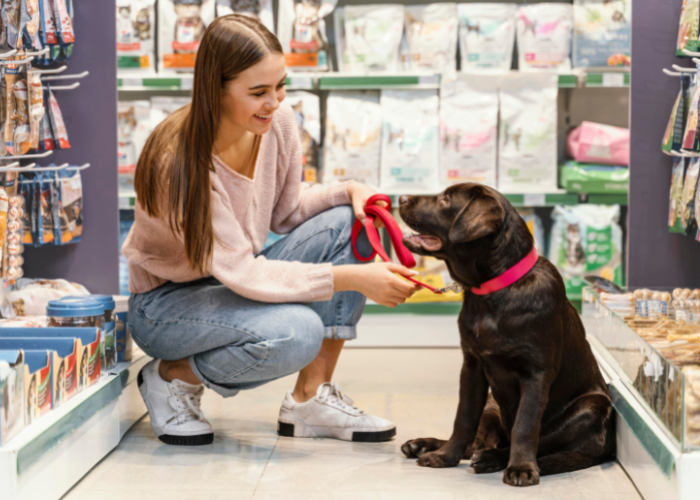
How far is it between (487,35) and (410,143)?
23.7 inches

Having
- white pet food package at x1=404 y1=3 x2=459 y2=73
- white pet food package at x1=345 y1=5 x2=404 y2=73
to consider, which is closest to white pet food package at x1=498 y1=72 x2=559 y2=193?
white pet food package at x1=404 y1=3 x2=459 y2=73

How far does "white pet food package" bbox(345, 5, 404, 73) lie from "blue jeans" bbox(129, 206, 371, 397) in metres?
1.65

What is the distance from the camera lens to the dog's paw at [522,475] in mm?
1605

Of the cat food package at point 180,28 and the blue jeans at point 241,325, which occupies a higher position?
the cat food package at point 180,28

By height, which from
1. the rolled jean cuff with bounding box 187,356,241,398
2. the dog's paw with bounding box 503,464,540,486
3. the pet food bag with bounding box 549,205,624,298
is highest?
the pet food bag with bounding box 549,205,624,298

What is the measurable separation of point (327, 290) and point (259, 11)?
2.11 m

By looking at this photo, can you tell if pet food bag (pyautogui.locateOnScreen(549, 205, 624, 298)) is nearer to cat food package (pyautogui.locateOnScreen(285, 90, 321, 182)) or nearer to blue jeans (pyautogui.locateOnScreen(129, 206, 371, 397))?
cat food package (pyautogui.locateOnScreen(285, 90, 321, 182))

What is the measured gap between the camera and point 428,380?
273 cm

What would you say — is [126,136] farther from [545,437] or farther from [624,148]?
[545,437]

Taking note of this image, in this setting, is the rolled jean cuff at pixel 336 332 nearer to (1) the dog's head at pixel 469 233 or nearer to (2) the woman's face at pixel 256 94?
(1) the dog's head at pixel 469 233

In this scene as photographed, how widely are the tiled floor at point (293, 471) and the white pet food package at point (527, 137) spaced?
4.60 ft

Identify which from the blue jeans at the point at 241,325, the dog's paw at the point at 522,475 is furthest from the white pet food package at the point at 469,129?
the dog's paw at the point at 522,475

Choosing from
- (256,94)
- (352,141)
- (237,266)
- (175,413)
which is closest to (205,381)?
(175,413)

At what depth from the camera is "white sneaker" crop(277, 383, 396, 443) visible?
1990 mm
